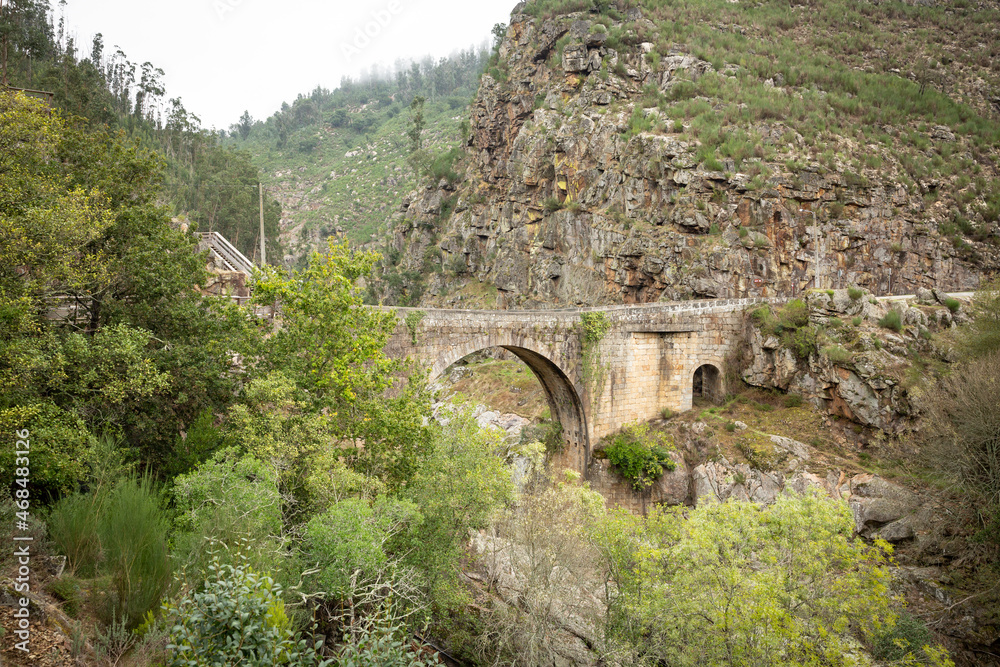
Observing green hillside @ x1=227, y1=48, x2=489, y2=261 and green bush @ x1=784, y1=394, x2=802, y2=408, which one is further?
green hillside @ x1=227, y1=48, x2=489, y2=261

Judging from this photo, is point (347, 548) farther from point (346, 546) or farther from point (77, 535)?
point (77, 535)

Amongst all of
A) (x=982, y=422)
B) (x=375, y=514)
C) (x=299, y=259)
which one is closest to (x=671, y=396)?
(x=982, y=422)

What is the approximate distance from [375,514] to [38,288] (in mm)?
7420

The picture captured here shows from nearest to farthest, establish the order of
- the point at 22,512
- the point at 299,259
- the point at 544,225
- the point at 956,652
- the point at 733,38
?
1. the point at 22,512
2. the point at 956,652
3. the point at 544,225
4. the point at 733,38
5. the point at 299,259

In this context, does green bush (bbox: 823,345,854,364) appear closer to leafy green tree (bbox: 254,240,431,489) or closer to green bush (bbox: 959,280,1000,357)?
green bush (bbox: 959,280,1000,357)

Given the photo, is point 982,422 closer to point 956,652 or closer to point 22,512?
point 956,652

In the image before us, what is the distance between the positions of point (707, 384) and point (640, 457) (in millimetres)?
7674

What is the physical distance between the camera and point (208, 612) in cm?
536

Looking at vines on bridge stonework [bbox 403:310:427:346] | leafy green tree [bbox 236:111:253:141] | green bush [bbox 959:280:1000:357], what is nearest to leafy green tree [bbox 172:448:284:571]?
vines on bridge stonework [bbox 403:310:427:346]

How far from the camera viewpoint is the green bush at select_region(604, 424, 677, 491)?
23.7 metres

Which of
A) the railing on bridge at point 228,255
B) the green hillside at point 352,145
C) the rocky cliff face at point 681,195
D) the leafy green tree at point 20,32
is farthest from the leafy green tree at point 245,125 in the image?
the railing on bridge at point 228,255

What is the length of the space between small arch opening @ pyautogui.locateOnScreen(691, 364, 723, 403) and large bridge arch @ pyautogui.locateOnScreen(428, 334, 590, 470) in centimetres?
748

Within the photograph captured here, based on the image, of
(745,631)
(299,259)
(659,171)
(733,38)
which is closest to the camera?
(745,631)

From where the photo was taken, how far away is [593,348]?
79.3 feet
